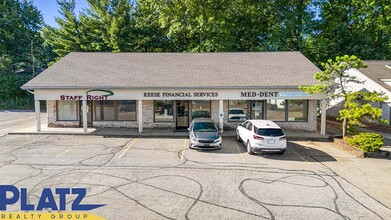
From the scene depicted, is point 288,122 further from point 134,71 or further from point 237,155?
point 134,71

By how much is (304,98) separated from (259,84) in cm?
320

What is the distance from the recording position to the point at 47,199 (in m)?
8.16

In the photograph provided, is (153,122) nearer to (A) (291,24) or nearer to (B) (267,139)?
(B) (267,139)

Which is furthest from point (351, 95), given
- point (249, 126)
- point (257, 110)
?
point (257, 110)

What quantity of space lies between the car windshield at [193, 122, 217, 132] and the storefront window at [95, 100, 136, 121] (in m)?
7.19

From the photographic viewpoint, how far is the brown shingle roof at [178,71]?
18594 mm

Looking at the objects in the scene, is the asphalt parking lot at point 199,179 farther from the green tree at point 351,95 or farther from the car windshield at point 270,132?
the green tree at point 351,95

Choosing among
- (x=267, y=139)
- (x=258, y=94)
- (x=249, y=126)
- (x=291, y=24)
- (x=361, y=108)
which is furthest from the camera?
(x=291, y=24)

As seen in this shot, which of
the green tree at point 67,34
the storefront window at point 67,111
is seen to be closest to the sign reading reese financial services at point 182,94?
the storefront window at point 67,111

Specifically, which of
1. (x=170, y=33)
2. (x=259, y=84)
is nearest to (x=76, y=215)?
(x=259, y=84)

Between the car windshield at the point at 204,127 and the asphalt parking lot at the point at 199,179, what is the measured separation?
1.26m

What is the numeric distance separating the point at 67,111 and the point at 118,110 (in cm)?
404

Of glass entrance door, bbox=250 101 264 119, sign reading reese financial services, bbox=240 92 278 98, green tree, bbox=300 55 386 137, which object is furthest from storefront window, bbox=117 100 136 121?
green tree, bbox=300 55 386 137

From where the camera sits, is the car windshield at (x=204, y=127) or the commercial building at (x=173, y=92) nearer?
the car windshield at (x=204, y=127)
